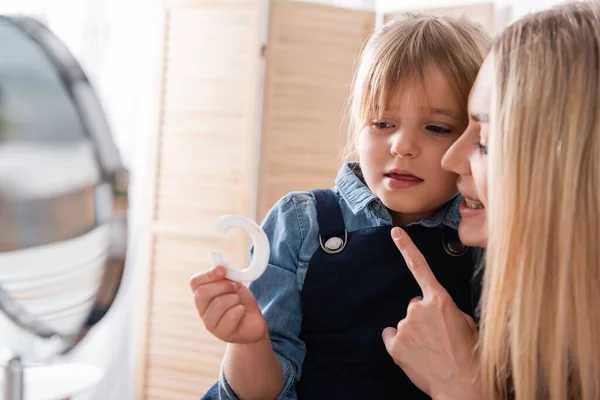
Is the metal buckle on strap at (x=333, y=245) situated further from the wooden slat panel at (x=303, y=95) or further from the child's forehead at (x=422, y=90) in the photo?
the wooden slat panel at (x=303, y=95)

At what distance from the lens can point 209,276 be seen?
93cm

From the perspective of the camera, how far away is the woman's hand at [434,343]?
3.23 feet

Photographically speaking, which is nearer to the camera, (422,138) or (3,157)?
(422,138)

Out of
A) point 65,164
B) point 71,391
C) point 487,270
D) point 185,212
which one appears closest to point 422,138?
point 487,270

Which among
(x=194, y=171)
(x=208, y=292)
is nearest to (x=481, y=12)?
(x=194, y=171)

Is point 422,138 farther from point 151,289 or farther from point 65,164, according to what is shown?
point 151,289

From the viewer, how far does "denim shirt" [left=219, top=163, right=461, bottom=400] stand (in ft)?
3.65

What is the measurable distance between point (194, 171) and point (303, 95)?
1.97 ft

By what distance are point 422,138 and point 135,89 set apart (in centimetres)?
250

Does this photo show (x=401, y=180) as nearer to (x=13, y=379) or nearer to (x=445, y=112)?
(x=445, y=112)

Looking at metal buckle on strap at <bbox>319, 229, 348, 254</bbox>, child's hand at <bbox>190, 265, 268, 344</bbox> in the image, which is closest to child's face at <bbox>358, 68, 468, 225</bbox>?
metal buckle on strap at <bbox>319, 229, 348, 254</bbox>

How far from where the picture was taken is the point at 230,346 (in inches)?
41.7

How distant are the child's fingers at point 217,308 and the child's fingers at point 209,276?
0.09ft

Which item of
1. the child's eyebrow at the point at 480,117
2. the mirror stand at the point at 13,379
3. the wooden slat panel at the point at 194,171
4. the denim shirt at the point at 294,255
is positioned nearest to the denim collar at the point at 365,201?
the denim shirt at the point at 294,255
